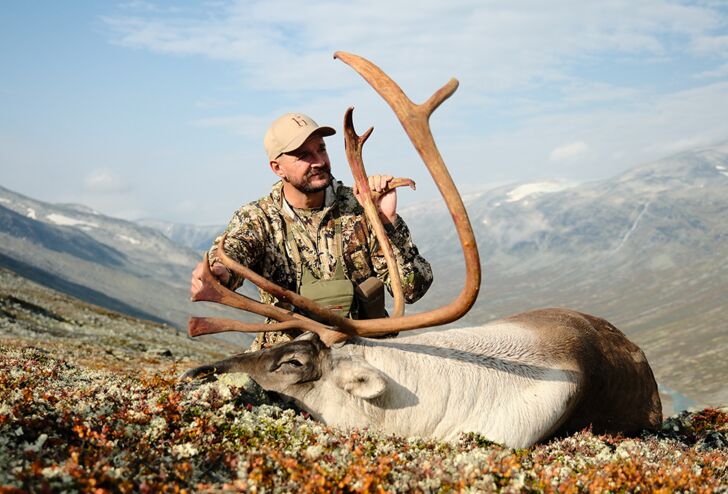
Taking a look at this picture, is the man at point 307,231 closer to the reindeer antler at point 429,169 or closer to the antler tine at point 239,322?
the antler tine at point 239,322

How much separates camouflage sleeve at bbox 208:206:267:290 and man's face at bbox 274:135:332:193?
0.62 metres

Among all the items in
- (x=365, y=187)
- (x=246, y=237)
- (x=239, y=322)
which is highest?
(x=365, y=187)

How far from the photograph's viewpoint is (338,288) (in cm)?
757

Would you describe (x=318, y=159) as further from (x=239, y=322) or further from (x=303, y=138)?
(x=239, y=322)

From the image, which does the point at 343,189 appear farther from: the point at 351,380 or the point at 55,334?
the point at 55,334

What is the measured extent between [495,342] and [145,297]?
487ft

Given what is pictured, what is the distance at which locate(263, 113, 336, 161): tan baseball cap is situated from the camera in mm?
8516

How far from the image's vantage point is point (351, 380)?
6.32 meters

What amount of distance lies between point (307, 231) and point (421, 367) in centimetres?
284

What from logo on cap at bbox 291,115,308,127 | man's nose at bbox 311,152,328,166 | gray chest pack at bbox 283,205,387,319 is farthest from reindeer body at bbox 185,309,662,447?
logo on cap at bbox 291,115,308,127

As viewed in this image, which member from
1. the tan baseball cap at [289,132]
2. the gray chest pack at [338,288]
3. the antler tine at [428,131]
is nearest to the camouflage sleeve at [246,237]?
the gray chest pack at [338,288]

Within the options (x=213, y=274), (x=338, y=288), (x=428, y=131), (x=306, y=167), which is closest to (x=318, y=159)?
(x=306, y=167)

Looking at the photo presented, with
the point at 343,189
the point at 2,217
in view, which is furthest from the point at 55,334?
the point at 2,217

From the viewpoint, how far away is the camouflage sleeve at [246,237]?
8.06m
